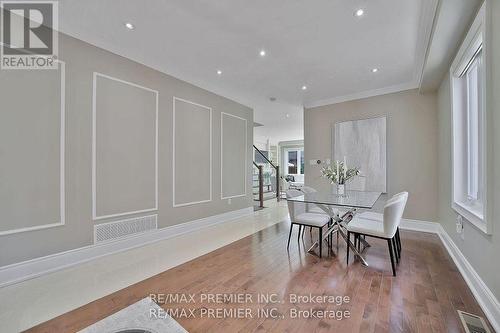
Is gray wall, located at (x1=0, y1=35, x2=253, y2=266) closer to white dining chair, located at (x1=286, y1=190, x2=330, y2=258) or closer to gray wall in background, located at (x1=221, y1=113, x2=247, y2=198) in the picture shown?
gray wall in background, located at (x1=221, y1=113, x2=247, y2=198)

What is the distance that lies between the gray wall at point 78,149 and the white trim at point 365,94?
3.13 m

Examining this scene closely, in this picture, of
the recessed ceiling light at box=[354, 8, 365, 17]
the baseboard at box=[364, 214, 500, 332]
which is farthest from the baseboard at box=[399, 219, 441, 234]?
the recessed ceiling light at box=[354, 8, 365, 17]

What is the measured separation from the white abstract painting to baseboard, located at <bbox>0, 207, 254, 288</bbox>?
3.45 metres

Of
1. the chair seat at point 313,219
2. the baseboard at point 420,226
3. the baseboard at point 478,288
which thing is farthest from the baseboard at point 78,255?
the baseboard at point 420,226

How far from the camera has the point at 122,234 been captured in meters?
3.03

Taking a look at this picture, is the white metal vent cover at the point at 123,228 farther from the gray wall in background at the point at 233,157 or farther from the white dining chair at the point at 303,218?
the white dining chair at the point at 303,218

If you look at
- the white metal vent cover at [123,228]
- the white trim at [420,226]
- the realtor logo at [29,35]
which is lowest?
the white trim at [420,226]

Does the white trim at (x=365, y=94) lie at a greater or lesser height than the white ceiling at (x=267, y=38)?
lesser

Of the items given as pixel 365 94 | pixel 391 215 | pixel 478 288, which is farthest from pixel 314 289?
pixel 365 94

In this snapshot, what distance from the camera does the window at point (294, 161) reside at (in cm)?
1272

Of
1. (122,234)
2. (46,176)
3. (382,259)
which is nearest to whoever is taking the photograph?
(46,176)

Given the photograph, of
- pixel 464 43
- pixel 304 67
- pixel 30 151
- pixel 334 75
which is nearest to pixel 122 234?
pixel 30 151

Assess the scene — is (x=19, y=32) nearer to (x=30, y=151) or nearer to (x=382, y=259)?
(x=30, y=151)

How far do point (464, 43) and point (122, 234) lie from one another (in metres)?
4.63
